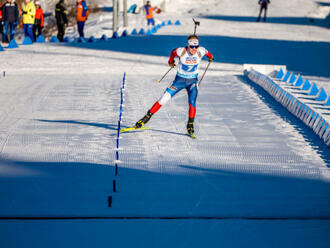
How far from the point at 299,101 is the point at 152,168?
513cm

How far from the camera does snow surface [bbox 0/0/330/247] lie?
21.1ft

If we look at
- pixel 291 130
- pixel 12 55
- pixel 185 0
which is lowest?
pixel 185 0

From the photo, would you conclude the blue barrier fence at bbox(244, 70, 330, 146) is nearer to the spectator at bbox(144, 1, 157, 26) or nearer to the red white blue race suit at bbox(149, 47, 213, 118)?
the red white blue race suit at bbox(149, 47, 213, 118)

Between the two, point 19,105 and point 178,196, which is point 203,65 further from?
point 178,196

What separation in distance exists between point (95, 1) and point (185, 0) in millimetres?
10059

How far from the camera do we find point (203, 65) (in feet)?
67.6

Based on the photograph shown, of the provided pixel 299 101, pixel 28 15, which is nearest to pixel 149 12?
pixel 28 15

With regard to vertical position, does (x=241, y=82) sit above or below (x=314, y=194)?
below

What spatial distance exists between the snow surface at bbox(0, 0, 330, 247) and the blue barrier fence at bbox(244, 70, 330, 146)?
186 mm

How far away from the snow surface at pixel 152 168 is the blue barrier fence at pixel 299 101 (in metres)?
0.19

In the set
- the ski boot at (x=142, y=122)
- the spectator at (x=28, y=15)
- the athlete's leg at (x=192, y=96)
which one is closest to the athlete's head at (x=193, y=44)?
the athlete's leg at (x=192, y=96)

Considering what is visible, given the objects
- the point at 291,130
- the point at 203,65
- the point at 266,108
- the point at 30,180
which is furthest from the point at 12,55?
the point at 30,180

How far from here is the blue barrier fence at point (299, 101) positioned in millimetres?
10742

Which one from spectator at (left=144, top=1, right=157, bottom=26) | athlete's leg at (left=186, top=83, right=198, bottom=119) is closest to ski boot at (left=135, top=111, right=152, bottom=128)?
athlete's leg at (left=186, top=83, right=198, bottom=119)
